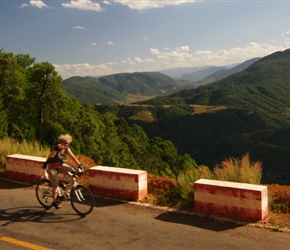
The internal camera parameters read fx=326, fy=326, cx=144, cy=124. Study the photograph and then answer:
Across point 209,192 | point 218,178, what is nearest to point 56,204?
point 209,192

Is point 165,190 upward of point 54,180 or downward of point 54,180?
downward

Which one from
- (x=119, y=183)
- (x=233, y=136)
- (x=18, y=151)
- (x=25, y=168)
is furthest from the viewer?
(x=233, y=136)

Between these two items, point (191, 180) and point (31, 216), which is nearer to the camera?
point (31, 216)

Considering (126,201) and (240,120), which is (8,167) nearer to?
(126,201)

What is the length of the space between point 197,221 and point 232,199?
0.82m

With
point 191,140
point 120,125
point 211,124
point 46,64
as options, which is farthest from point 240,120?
point 46,64

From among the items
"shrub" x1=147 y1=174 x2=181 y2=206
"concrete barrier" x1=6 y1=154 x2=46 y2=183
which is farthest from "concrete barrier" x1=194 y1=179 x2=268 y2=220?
"concrete barrier" x1=6 y1=154 x2=46 y2=183

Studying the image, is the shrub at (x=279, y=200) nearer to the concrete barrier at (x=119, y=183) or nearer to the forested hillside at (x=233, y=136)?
the concrete barrier at (x=119, y=183)

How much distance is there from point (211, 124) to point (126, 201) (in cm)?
17314

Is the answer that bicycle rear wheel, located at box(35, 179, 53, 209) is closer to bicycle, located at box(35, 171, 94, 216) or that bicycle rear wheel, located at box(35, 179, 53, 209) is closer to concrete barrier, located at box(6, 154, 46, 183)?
bicycle, located at box(35, 171, 94, 216)

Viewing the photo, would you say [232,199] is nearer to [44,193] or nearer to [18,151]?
[44,193]

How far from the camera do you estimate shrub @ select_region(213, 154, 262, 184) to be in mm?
7641

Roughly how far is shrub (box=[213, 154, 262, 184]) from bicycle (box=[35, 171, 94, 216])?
329 cm

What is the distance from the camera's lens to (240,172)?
7.75 metres
